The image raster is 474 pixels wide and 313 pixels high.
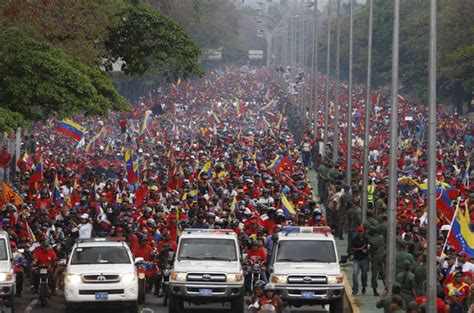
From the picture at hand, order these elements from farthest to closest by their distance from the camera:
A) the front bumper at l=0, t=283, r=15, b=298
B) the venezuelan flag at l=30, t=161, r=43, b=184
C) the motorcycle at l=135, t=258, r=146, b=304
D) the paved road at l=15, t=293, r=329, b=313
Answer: the venezuelan flag at l=30, t=161, r=43, b=184 < the motorcycle at l=135, t=258, r=146, b=304 < the paved road at l=15, t=293, r=329, b=313 < the front bumper at l=0, t=283, r=15, b=298

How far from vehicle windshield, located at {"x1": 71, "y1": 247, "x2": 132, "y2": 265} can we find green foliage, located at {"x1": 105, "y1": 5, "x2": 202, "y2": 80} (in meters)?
20.5

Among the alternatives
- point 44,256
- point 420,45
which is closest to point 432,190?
point 44,256

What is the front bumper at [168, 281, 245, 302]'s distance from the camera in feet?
84.3

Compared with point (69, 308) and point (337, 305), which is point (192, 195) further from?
point (337, 305)

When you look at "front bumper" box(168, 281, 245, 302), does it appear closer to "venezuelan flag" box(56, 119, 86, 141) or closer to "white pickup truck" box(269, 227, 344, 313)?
"white pickup truck" box(269, 227, 344, 313)

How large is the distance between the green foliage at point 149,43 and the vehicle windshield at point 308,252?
21064mm

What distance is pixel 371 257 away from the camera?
29.0 meters

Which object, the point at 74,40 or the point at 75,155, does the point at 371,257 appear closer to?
the point at 74,40

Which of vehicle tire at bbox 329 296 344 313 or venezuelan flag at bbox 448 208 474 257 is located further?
vehicle tire at bbox 329 296 344 313

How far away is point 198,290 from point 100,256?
2.05 meters

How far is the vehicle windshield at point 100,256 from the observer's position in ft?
86.1

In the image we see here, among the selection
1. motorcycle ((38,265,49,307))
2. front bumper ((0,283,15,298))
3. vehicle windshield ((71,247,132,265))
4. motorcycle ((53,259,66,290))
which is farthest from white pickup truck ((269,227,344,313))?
front bumper ((0,283,15,298))

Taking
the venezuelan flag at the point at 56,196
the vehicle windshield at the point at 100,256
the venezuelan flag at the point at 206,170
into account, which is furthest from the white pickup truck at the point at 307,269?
the venezuelan flag at the point at 206,170

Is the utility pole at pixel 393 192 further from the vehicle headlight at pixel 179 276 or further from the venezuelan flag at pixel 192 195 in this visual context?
the venezuelan flag at pixel 192 195
